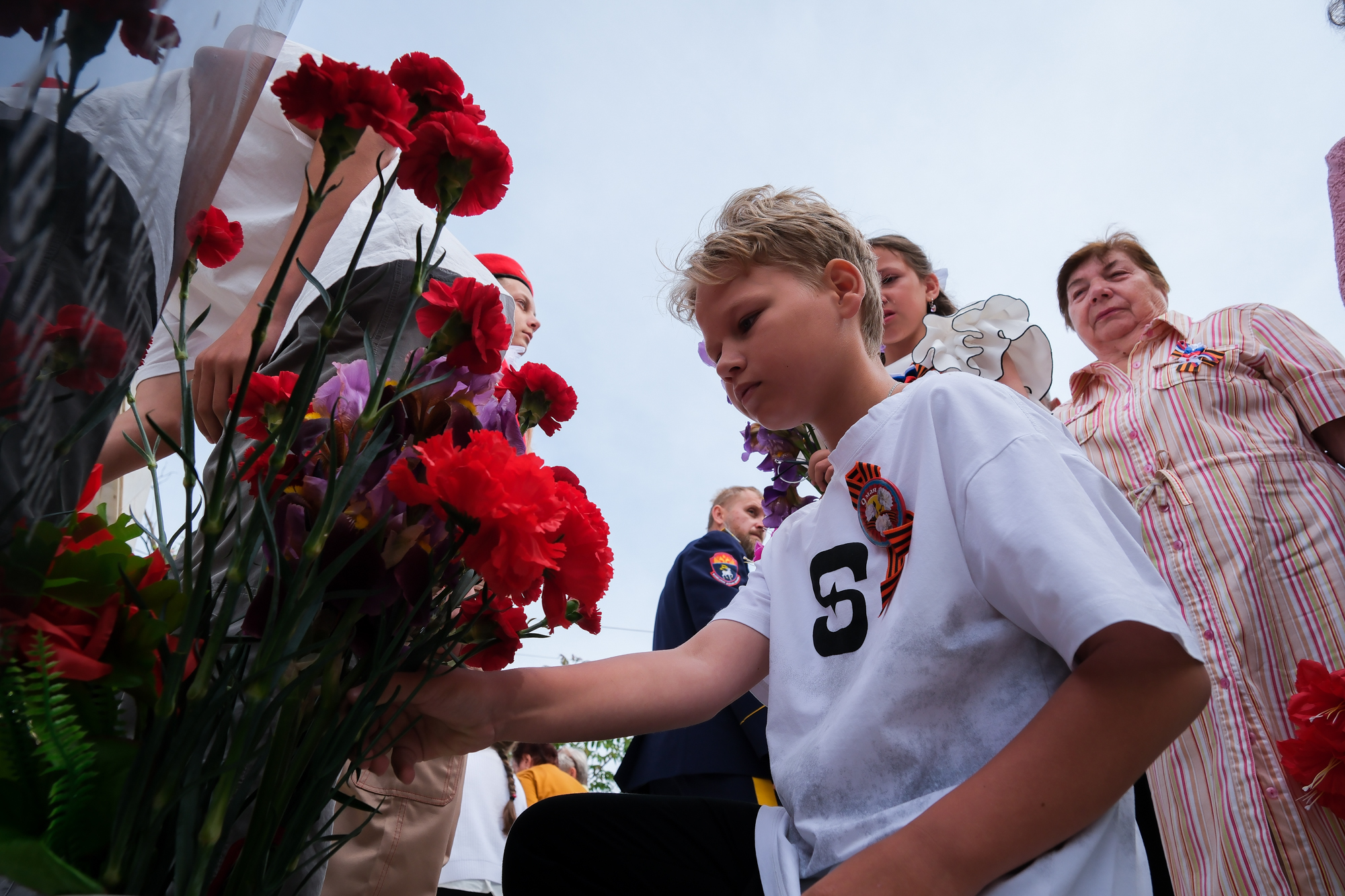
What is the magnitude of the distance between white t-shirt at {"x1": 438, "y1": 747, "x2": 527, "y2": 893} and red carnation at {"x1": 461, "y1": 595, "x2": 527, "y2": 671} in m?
2.74

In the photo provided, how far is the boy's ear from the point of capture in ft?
4.77

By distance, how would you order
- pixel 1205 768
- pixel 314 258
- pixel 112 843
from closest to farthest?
pixel 112 843 < pixel 314 258 < pixel 1205 768

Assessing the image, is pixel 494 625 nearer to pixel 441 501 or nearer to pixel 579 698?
pixel 441 501

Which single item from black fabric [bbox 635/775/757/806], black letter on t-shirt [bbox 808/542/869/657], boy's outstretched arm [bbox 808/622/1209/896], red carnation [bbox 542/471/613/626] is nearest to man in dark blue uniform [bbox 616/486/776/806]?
black fabric [bbox 635/775/757/806]

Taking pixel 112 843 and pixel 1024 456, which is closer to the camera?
pixel 112 843

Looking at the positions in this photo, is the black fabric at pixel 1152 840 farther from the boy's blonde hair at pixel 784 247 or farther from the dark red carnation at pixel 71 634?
the dark red carnation at pixel 71 634

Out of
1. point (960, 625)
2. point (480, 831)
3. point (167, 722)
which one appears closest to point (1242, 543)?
point (960, 625)

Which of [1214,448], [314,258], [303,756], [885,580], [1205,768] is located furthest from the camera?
[1214,448]

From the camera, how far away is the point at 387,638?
72cm

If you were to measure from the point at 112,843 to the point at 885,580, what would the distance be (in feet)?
2.62

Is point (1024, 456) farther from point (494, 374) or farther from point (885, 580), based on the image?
point (494, 374)

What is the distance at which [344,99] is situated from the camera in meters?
0.63

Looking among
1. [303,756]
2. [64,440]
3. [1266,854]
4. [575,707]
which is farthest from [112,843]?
[1266,854]

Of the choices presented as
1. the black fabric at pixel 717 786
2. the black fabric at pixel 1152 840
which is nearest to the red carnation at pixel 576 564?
the black fabric at pixel 717 786
